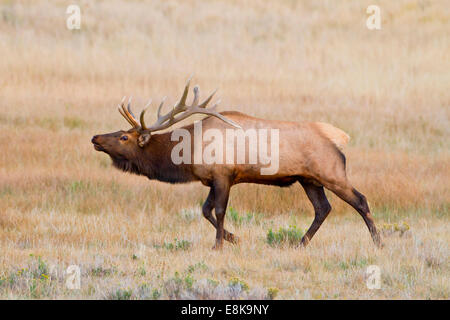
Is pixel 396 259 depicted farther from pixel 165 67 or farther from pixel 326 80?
pixel 165 67

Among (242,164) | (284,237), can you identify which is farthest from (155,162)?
(284,237)

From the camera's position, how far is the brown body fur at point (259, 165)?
10.0 metres

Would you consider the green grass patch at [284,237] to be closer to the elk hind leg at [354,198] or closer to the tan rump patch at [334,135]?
the elk hind leg at [354,198]

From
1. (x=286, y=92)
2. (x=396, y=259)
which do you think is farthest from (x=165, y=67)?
(x=396, y=259)

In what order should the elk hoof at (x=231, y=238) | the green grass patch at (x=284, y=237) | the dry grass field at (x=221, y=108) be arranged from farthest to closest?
the elk hoof at (x=231, y=238)
the green grass patch at (x=284, y=237)
the dry grass field at (x=221, y=108)

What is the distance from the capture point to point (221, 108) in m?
19.3

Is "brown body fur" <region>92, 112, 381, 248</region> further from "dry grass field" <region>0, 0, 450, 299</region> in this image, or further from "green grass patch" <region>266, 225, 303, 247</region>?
"dry grass field" <region>0, 0, 450, 299</region>

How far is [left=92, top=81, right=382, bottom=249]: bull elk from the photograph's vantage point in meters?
10.0

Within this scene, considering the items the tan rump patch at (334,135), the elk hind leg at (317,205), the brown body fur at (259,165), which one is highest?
the tan rump patch at (334,135)

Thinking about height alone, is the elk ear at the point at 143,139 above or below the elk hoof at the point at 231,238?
above

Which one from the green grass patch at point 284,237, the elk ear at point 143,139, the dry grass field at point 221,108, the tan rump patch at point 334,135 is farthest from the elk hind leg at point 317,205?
the elk ear at point 143,139

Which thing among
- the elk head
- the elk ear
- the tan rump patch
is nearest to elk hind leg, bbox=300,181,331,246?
the tan rump patch

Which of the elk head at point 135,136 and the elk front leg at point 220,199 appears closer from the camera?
the elk front leg at point 220,199

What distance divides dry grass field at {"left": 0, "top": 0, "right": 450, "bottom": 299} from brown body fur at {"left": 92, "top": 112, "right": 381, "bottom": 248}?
1.44ft
